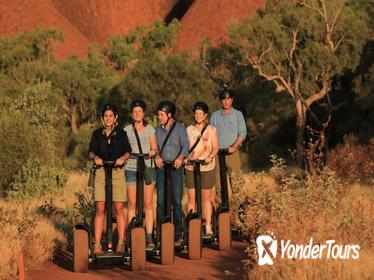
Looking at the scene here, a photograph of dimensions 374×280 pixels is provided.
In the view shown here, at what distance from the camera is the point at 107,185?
9.34 meters

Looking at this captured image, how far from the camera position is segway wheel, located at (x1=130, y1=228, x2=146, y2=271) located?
9086 mm

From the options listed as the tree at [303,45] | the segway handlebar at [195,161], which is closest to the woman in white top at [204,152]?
the segway handlebar at [195,161]

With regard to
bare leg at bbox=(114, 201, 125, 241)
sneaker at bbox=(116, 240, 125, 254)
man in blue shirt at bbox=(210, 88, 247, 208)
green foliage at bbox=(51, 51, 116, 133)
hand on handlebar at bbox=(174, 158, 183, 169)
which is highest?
green foliage at bbox=(51, 51, 116, 133)

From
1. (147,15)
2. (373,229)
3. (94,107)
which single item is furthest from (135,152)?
(147,15)

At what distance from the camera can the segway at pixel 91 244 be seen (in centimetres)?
906

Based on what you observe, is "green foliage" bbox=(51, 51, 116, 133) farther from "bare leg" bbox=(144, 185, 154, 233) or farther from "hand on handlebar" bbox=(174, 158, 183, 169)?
"hand on handlebar" bbox=(174, 158, 183, 169)

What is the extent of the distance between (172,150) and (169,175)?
1.31 ft

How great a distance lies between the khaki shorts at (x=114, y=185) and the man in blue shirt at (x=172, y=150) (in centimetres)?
57

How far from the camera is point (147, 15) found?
97.5 meters

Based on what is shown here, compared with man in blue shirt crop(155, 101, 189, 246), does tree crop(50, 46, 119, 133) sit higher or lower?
higher

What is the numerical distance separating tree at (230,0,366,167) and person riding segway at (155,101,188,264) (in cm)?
2741

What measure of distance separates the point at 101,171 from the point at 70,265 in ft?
4.05

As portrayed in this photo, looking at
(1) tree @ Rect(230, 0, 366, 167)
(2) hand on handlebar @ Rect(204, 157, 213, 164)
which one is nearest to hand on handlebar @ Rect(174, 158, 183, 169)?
(2) hand on handlebar @ Rect(204, 157, 213, 164)

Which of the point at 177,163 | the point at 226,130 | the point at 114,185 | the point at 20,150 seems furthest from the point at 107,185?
the point at 20,150
